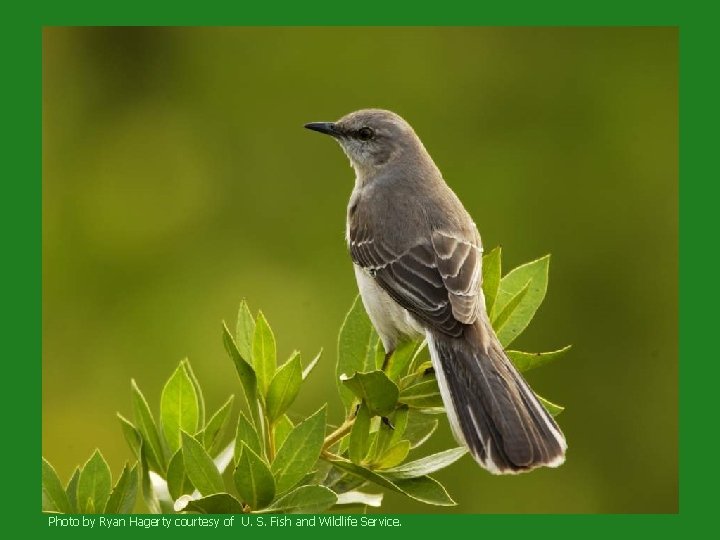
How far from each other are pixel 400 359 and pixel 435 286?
49cm

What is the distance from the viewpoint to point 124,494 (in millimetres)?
3158

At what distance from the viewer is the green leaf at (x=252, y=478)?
2918 mm

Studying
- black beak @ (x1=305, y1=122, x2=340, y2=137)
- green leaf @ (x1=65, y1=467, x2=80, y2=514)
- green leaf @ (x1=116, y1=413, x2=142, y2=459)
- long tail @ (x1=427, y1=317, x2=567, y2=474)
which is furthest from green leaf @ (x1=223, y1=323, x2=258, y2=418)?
black beak @ (x1=305, y1=122, x2=340, y2=137)

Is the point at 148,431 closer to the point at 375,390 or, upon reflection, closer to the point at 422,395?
the point at 375,390

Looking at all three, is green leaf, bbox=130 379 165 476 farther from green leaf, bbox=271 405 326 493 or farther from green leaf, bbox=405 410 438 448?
green leaf, bbox=405 410 438 448

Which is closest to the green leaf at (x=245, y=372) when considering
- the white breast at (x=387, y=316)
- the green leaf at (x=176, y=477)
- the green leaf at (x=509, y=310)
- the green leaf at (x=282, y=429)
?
the green leaf at (x=282, y=429)

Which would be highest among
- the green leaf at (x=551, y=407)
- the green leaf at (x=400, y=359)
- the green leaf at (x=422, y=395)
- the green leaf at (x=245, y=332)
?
the green leaf at (x=245, y=332)

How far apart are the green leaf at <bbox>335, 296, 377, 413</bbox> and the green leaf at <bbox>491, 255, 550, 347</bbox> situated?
499 mm

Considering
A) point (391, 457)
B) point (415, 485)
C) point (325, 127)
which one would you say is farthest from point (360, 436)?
point (325, 127)

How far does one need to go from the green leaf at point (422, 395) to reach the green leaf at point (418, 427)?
6 cm

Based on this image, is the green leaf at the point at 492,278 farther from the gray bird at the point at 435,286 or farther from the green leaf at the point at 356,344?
the green leaf at the point at 356,344

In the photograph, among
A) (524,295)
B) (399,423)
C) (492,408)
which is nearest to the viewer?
(399,423)

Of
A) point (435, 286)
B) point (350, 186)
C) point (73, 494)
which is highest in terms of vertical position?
point (350, 186)

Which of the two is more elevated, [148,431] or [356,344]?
[356,344]
